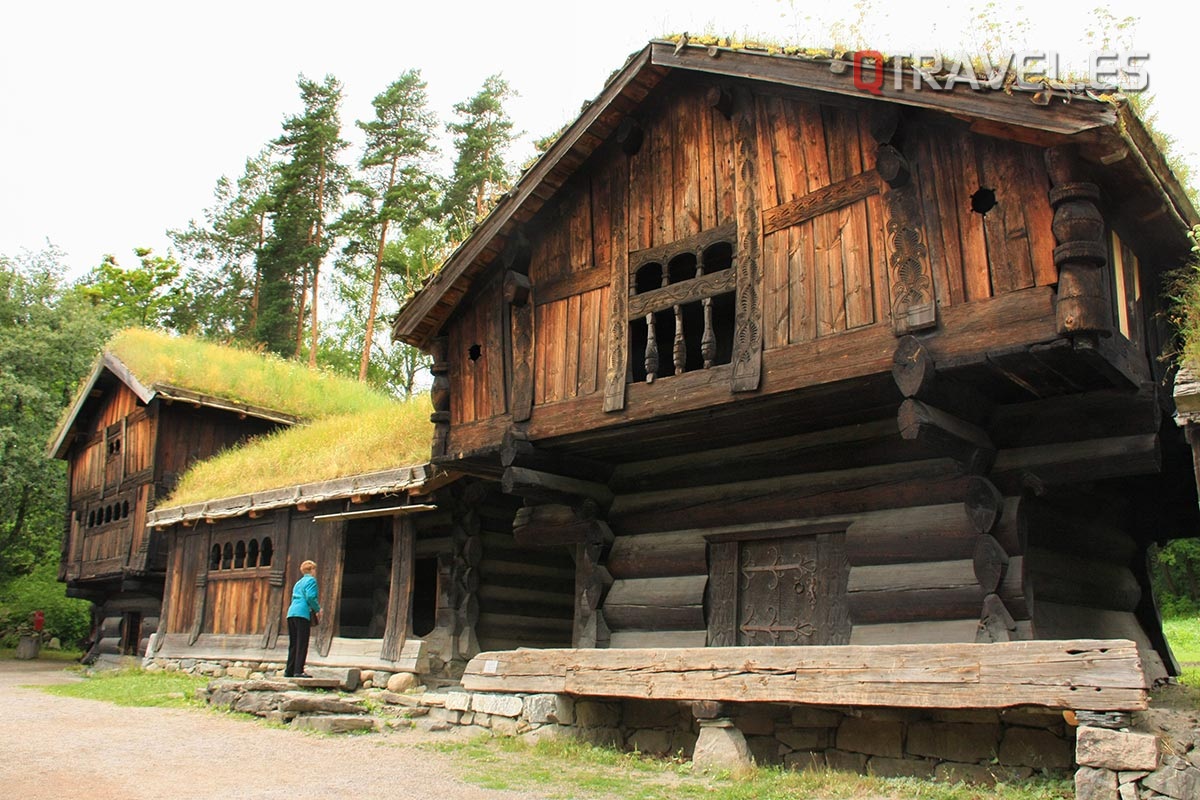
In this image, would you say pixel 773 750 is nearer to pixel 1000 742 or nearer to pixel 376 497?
pixel 1000 742

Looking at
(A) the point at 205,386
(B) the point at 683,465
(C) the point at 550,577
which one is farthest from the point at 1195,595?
(A) the point at 205,386

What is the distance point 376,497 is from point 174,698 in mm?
3880

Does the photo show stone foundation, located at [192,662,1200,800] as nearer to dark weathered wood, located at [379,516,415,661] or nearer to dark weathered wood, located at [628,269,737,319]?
dark weathered wood, located at [379,516,415,661]

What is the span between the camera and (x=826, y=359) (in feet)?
30.2

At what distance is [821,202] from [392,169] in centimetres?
2793

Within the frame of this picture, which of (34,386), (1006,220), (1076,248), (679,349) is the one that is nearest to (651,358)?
(679,349)

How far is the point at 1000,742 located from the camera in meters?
8.27

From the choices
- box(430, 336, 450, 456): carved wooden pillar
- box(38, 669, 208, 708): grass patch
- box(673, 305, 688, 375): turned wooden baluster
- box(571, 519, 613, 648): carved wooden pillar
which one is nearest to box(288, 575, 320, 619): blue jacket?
box(38, 669, 208, 708): grass patch

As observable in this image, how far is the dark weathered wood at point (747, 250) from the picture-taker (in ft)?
31.9

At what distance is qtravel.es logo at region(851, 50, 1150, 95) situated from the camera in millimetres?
8062

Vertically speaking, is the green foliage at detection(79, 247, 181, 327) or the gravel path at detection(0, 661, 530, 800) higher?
the green foliage at detection(79, 247, 181, 327)

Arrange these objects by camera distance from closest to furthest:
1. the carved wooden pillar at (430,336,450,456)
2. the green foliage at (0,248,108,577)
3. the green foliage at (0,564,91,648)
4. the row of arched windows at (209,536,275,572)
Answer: the carved wooden pillar at (430,336,450,456) → the row of arched windows at (209,536,275,572) → the green foliage at (0,248,108,577) → the green foliage at (0,564,91,648)

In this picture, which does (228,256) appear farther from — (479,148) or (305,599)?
(305,599)

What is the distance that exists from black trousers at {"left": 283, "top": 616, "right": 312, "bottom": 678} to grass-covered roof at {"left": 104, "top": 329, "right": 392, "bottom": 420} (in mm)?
10717
